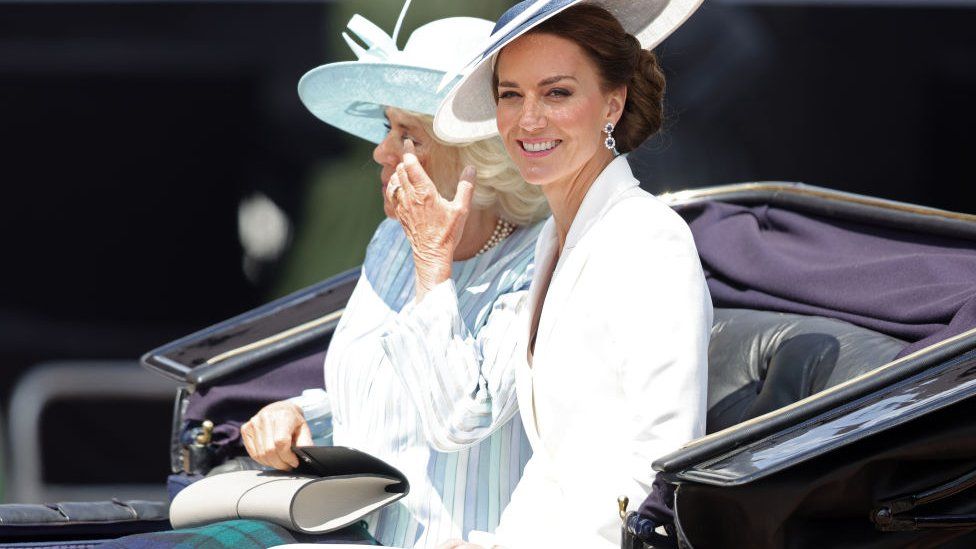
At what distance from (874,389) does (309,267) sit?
3996mm

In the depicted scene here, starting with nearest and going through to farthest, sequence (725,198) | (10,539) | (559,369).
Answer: (559,369), (10,539), (725,198)

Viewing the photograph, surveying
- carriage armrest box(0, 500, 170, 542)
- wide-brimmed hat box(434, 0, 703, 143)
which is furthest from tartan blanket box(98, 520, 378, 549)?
wide-brimmed hat box(434, 0, 703, 143)

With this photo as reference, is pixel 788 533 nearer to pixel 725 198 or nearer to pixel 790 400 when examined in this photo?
pixel 790 400

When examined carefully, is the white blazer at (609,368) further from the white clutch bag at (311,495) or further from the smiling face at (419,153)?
the smiling face at (419,153)

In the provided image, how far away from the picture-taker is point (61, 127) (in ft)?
19.0

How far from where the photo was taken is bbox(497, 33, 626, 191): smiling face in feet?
7.20

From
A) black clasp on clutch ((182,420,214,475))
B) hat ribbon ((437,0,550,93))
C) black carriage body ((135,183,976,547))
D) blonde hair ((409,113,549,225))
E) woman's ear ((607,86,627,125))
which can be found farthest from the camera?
black clasp on clutch ((182,420,214,475))

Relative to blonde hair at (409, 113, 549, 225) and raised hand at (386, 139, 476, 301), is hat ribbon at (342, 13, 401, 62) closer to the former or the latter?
blonde hair at (409, 113, 549, 225)

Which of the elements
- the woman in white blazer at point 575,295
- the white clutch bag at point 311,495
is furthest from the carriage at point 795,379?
the white clutch bag at point 311,495

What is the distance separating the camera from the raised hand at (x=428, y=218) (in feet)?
7.64

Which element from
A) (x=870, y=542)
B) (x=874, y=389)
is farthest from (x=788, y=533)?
(x=874, y=389)

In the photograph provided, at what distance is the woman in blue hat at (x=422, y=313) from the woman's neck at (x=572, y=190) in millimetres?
164

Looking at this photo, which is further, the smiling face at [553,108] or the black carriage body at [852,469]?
the smiling face at [553,108]

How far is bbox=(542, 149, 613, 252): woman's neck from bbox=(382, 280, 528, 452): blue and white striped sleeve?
0.17 meters
